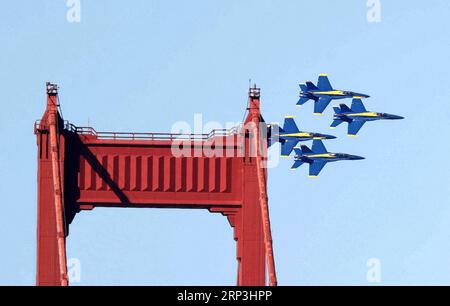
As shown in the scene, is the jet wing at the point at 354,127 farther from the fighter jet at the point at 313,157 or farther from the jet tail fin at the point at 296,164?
the jet tail fin at the point at 296,164

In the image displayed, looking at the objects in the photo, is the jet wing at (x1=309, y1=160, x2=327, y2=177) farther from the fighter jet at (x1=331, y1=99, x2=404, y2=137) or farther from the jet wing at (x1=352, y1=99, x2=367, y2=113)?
the jet wing at (x1=352, y1=99, x2=367, y2=113)

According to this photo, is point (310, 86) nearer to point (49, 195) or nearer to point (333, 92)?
point (333, 92)

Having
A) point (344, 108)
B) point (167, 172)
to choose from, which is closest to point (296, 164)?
point (344, 108)
